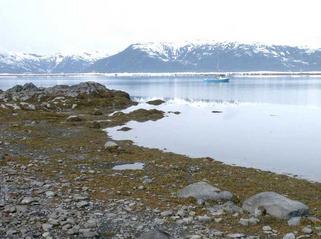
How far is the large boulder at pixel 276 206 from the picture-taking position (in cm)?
1316

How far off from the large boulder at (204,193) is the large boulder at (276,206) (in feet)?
3.52

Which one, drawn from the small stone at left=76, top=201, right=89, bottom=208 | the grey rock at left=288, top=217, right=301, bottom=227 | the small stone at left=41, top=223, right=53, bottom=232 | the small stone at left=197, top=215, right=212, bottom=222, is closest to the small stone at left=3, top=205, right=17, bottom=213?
the small stone at left=41, top=223, right=53, bottom=232

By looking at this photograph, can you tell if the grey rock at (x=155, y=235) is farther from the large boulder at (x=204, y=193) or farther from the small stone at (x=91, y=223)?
the large boulder at (x=204, y=193)

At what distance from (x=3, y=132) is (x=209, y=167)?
1733cm

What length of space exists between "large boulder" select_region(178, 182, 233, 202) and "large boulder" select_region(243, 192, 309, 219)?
1074 mm

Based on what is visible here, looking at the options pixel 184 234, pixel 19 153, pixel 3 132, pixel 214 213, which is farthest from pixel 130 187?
pixel 3 132

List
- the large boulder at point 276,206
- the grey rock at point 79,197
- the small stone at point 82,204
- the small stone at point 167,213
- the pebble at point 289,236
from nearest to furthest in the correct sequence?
the pebble at point 289,236 → the large boulder at point 276,206 → the small stone at point 167,213 → the small stone at point 82,204 → the grey rock at point 79,197

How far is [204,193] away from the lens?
597 inches

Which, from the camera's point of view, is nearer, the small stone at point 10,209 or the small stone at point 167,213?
the small stone at point 10,209

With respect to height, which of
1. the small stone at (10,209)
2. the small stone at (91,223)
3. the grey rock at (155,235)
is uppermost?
the grey rock at (155,235)

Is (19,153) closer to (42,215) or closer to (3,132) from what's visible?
(3,132)

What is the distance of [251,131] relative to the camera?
4325 centimetres

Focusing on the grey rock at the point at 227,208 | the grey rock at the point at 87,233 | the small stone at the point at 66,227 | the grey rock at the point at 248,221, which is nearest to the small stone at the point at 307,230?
the grey rock at the point at 248,221

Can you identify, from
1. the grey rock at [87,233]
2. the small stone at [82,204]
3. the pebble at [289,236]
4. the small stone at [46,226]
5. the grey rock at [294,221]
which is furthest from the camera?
the small stone at [82,204]
